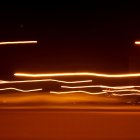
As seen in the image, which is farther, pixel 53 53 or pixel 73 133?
pixel 53 53

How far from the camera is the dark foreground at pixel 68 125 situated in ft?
30.9

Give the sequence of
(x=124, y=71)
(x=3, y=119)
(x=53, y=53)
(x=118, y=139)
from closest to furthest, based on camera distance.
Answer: (x=118, y=139) < (x=3, y=119) < (x=124, y=71) < (x=53, y=53)

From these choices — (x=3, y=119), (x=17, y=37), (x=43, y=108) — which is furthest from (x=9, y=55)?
(x=3, y=119)

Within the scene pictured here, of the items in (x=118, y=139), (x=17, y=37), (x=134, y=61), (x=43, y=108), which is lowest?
(x=118, y=139)

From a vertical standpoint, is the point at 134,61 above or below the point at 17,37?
below

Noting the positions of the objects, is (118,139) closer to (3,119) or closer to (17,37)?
(3,119)

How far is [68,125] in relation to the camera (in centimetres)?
1077

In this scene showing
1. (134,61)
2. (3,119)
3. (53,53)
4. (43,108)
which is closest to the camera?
(3,119)

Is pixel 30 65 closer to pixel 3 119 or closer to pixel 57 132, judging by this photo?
pixel 3 119

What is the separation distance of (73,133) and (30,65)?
13.3m

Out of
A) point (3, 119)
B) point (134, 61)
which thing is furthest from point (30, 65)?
point (3, 119)

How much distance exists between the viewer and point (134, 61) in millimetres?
17703

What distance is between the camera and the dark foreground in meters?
9.41

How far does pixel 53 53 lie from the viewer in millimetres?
24609
